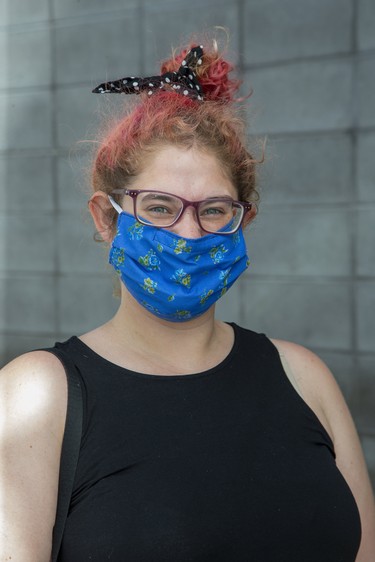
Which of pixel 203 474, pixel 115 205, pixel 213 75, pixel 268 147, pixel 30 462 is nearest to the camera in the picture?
pixel 30 462

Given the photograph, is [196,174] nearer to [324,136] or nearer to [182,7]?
[324,136]

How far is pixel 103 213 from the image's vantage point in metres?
1.71

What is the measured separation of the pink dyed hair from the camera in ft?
5.30

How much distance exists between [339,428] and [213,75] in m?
0.80

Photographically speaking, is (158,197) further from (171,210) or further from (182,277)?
(182,277)

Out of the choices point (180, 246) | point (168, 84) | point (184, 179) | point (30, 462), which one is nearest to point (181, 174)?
point (184, 179)

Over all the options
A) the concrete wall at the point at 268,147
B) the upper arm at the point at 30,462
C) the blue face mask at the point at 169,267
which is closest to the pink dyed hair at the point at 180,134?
the blue face mask at the point at 169,267

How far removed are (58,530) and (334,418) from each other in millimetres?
634

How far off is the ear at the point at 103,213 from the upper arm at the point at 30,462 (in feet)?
1.33

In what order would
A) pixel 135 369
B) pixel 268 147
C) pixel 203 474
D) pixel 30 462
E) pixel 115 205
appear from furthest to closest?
pixel 268 147 < pixel 115 205 < pixel 135 369 < pixel 203 474 < pixel 30 462

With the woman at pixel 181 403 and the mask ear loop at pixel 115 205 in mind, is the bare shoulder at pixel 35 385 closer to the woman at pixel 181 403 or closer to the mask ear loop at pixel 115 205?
the woman at pixel 181 403

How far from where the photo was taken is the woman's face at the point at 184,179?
1568 millimetres

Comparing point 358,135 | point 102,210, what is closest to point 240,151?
point 102,210

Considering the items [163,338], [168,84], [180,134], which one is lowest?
[163,338]
